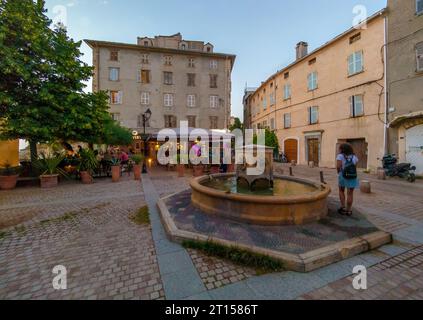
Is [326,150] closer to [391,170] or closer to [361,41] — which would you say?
[391,170]

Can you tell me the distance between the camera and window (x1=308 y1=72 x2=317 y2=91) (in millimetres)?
17172

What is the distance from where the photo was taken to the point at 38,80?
845cm

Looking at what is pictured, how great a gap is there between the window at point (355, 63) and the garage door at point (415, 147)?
5.41m

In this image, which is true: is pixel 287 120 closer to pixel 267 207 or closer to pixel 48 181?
pixel 267 207

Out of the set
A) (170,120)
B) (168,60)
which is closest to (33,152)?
(170,120)

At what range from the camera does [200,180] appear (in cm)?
631

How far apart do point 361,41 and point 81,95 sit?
58.0 feet

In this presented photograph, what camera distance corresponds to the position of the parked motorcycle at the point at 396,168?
9.93 meters

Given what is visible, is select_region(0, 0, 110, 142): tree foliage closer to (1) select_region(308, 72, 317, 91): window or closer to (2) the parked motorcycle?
(2) the parked motorcycle

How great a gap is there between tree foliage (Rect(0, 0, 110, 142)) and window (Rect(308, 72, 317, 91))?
17093mm

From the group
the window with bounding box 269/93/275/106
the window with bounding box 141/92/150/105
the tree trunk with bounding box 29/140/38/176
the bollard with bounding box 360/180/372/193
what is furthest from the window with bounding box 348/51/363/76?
the tree trunk with bounding box 29/140/38/176

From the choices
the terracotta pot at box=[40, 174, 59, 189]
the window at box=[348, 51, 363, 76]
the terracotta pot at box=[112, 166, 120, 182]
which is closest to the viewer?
the terracotta pot at box=[40, 174, 59, 189]

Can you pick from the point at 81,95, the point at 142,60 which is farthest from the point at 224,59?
the point at 81,95

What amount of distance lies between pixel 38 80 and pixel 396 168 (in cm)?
1754
